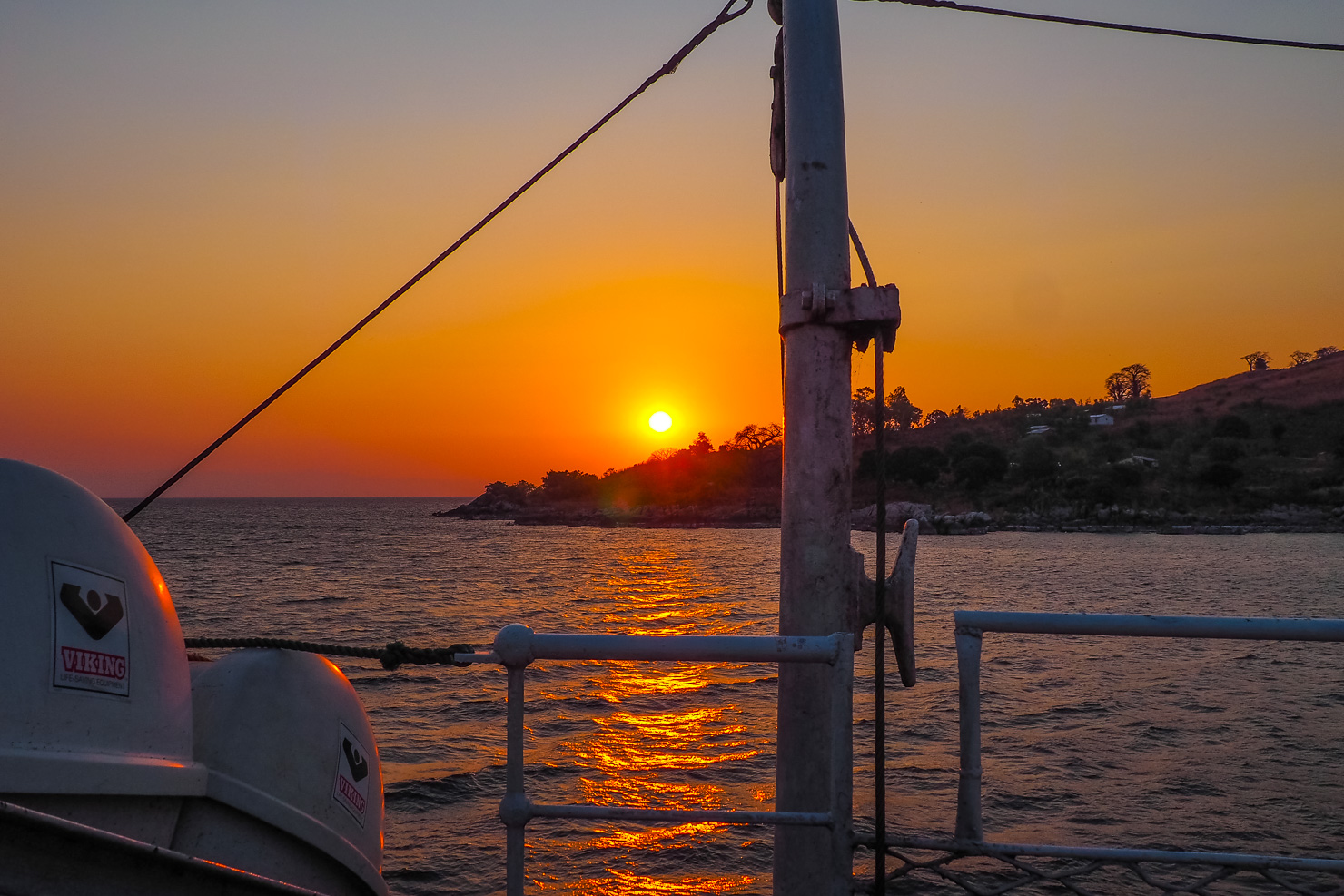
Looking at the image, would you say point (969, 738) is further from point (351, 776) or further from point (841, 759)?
point (351, 776)

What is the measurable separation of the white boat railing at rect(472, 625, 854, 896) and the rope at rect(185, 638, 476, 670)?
344 mm

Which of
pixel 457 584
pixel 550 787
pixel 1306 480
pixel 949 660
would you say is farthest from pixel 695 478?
pixel 550 787

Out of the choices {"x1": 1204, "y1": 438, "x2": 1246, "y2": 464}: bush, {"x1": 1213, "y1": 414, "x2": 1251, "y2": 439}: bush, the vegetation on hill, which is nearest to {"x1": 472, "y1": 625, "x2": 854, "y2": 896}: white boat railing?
the vegetation on hill

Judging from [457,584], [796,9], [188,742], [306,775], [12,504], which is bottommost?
[457,584]

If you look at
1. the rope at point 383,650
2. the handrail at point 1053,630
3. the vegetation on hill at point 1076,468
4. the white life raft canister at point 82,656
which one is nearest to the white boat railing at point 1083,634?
the handrail at point 1053,630

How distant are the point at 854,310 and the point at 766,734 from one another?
1005 cm

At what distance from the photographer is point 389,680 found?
613 inches

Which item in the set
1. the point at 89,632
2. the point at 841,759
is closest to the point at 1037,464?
the point at 841,759

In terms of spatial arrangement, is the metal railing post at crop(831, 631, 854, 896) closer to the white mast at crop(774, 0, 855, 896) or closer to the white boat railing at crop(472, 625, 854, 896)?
the white boat railing at crop(472, 625, 854, 896)

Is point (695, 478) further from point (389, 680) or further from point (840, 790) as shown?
point (840, 790)

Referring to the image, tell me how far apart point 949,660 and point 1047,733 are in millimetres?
5324

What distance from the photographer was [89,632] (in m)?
2.29

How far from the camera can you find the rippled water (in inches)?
321

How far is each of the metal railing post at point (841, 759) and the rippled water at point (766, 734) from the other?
516cm
